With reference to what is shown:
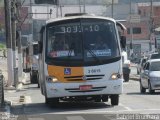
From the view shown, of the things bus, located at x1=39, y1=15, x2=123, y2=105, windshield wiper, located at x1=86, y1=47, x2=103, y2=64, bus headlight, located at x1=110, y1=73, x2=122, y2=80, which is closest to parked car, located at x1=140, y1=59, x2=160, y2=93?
bus, located at x1=39, y1=15, x2=123, y2=105

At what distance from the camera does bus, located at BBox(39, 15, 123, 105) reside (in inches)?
795

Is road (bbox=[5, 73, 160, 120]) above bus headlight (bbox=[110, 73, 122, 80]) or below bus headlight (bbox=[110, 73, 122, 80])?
below

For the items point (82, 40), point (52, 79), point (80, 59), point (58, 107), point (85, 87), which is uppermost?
point (82, 40)

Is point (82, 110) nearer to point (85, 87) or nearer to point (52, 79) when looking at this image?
point (85, 87)

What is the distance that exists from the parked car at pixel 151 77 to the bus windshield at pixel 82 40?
8201mm

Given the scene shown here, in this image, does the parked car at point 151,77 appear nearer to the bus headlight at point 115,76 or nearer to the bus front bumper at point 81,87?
the bus headlight at point 115,76

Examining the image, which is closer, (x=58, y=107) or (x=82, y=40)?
(x=82, y=40)

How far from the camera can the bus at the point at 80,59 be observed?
20188 millimetres

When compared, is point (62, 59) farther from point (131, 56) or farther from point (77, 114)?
point (131, 56)

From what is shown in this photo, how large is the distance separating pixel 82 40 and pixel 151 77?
29.3ft

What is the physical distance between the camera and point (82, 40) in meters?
20.7

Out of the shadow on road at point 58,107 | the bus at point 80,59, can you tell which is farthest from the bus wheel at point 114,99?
the shadow on road at point 58,107

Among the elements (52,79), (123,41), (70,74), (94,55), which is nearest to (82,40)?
(94,55)

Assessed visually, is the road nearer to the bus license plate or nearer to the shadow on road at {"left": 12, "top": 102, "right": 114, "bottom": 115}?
the shadow on road at {"left": 12, "top": 102, "right": 114, "bottom": 115}
